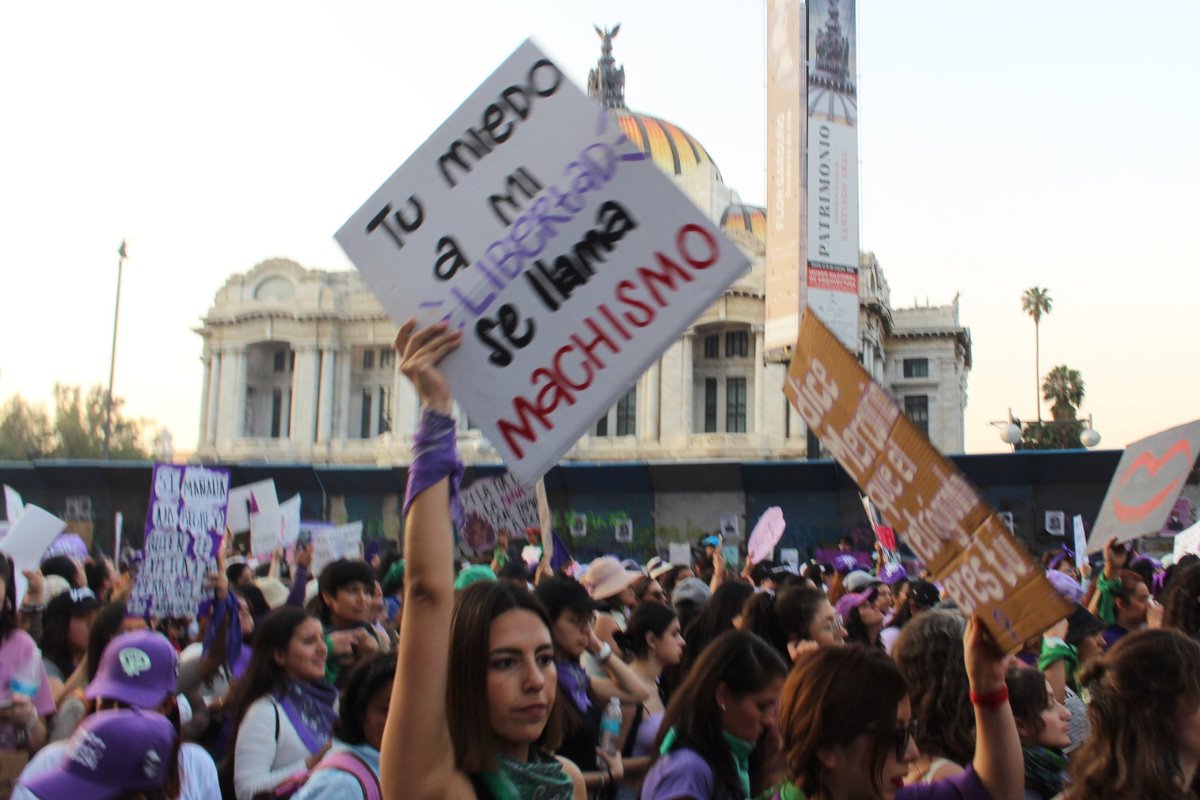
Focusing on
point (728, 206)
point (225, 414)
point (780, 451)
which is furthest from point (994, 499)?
point (225, 414)

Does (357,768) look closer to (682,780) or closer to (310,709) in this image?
(682,780)

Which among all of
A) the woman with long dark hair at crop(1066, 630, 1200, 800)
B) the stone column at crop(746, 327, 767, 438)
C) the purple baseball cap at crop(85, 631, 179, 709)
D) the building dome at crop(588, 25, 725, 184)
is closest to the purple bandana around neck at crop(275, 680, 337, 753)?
the purple baseball cap at crop(85, 631, 179, 709)

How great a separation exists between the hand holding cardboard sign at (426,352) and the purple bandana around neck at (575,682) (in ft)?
6.72

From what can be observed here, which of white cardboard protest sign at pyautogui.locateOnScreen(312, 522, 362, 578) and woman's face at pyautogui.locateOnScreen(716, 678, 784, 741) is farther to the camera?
white cardboard protest sign at pyautogui.locateOnScreen(312, 522, 362, 578)

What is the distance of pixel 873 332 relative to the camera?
191 feet

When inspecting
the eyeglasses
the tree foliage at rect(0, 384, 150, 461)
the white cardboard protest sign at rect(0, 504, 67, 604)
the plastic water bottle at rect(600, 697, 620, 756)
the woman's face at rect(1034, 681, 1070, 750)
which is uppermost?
the tree foliage at rect(0, 384, 150, 461)

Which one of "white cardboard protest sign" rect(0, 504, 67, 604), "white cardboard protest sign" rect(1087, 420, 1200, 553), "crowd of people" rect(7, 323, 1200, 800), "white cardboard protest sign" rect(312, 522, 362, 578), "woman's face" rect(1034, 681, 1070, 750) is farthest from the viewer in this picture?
"white cardboard protest sign" rect(312, 522, 362, 578)

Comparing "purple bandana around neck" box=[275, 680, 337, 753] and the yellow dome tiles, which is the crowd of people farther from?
the yellow dome tiles

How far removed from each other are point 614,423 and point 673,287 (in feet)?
183

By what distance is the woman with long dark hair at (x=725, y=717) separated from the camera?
3.04m

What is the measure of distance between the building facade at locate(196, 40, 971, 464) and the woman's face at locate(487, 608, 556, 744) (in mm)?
49918

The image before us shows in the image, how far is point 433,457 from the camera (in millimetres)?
2236

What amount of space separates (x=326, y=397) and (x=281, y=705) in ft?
190

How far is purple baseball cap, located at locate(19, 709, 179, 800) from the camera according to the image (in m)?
2.86
